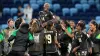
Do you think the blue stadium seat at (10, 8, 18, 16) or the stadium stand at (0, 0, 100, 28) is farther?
the stadium stand at (0, 0, 100, 28)

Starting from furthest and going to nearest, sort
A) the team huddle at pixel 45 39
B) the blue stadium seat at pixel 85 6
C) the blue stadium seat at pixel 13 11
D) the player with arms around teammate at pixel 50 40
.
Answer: the blue stadium seat at pixel 85 6, the blue stadium seat at pixel 13 11, the player with arms around teammate at pixel 50 40, the team huddle at pixel 45 39

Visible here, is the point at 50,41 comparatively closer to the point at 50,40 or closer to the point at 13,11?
the point at 50,40

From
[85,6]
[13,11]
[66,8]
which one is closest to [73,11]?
[66,8]

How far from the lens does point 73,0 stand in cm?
2003

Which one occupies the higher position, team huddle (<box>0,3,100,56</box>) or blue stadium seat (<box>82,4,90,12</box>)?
team huddle (<box>0,3,100,56</box>)

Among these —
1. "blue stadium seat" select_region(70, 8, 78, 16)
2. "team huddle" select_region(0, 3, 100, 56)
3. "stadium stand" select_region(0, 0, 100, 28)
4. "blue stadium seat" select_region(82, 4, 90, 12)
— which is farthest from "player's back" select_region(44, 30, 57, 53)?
"blue stadium seat" select_region(82, 4, 90, 12)

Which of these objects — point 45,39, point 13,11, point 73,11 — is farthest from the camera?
point 73,11

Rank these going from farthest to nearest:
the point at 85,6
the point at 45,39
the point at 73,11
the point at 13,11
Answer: the point at 85,6 → the point at 73,11 → the point at 13,11 → the point at 45,39

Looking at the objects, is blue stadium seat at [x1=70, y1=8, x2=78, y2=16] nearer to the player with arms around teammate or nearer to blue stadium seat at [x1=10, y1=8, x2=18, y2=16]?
blue stadium seat at [x1=10, y1=8, x2=18, y2=16]

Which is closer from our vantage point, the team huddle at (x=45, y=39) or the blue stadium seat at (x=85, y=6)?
the team huddle at (x=45, y=39)

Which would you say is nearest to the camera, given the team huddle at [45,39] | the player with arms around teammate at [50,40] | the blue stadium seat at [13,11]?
the team huddle at [45,39]

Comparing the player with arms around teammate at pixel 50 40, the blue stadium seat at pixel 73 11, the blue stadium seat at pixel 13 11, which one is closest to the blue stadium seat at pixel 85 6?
the blue stadium seat at pixel 73 11

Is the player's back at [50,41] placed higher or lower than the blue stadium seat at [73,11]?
higher

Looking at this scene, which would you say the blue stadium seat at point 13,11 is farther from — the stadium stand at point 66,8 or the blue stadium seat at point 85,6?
the blue stadium seat at point 85,6
